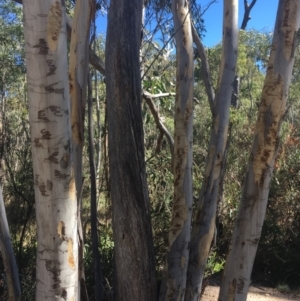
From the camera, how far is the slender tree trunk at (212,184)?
3920mm

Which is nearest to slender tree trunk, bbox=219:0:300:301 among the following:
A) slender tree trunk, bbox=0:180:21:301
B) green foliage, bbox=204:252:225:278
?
slender tree trunk, bbox=0:180:21:301

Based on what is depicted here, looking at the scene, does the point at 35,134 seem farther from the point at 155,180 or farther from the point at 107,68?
the point at 155,180

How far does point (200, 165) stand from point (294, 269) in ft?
8.54

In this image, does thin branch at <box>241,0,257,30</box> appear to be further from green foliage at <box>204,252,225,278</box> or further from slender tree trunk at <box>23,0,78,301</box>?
slender tree trunk at <box>23,0,78,301</box>

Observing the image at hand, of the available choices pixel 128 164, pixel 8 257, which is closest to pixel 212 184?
pixel 128 164

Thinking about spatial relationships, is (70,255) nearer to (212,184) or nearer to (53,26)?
(53,26)

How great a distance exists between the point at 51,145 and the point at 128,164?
1.09 meters

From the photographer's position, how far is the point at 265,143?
123 inches

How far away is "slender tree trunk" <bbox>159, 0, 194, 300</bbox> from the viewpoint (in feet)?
12.2

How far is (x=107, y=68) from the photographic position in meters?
3.46

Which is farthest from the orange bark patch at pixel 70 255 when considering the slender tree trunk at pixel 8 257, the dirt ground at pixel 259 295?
the dirt ground at pixel 259 295

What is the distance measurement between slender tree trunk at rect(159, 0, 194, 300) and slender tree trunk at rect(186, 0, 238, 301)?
5.8 inches

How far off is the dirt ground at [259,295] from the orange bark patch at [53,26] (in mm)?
5947

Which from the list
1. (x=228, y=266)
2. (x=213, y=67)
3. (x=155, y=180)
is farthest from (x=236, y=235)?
(x=213, y=67)
